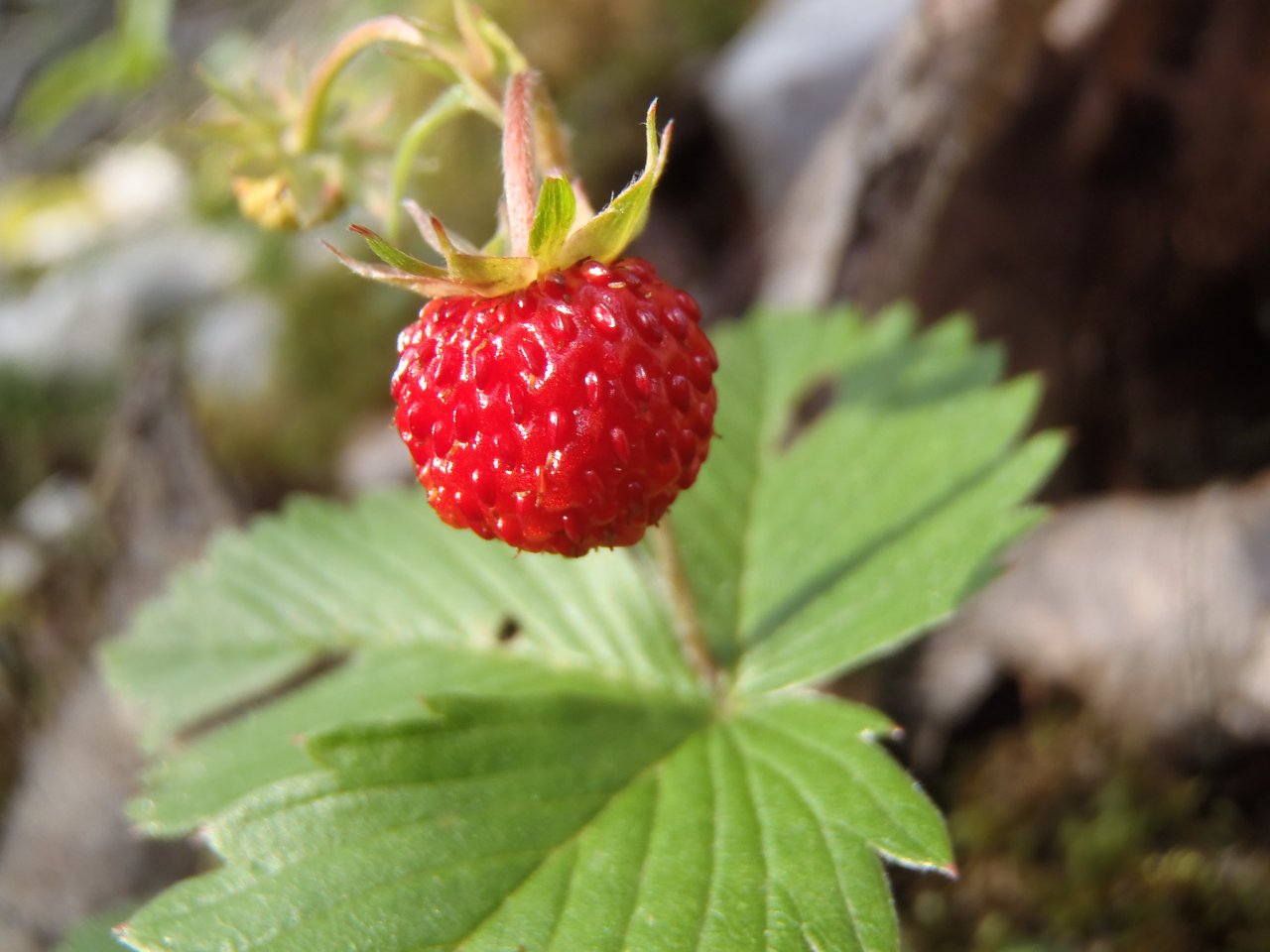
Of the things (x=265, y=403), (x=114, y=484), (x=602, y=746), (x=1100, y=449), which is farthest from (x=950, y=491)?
(x=265, y=403)

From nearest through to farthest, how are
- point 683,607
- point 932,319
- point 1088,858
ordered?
point 683,607 < point 1088,858 < point 932,319

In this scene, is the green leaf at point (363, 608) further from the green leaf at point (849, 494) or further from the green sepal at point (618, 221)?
the green sepal at point (618, 221)

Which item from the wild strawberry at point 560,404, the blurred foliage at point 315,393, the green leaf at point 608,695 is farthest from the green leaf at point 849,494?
the blurred foliage at point 315,393

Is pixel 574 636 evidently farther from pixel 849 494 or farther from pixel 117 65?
pixel 117 65

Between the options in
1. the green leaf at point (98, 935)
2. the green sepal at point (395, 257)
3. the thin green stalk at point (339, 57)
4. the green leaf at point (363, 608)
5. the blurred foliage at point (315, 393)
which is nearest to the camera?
the green sepal at point (395, 257)

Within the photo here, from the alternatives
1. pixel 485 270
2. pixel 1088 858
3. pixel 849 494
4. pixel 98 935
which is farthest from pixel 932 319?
pixel 98 935

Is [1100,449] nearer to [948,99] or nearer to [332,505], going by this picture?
[948,99]

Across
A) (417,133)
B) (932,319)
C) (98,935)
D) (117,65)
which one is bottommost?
(932,319)

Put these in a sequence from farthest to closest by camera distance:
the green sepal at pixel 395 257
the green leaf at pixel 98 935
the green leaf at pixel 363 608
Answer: the green leaf at pixel 363 608 < the green leaf at pixel 98 935 < the green sepal at pixel 395 257
